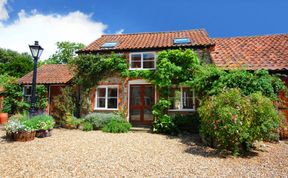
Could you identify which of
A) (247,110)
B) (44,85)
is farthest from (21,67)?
(247,110)

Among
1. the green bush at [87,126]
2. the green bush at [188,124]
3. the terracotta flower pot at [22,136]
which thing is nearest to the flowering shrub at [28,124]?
the terracotta flower pot at [22,136]

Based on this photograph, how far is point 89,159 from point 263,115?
235 inches

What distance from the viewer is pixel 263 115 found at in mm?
7852

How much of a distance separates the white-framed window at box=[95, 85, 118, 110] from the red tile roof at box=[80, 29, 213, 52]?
262cm

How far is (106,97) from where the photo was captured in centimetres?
1527

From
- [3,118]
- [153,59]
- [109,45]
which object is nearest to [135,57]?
[153,59]

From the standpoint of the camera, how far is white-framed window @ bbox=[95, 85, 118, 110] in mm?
15266

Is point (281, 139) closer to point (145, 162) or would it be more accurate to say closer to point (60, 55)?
point (145, 162)

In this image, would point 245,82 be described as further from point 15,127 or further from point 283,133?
point 15,127

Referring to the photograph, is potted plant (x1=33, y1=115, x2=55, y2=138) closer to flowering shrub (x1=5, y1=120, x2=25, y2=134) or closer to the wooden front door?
flowering shrub (x1=5, y1=120, x2=25, y2=134)

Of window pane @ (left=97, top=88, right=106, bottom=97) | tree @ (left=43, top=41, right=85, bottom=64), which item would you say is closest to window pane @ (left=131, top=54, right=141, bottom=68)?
window pane @ (left=97, top=88, right=106, bottom=97)

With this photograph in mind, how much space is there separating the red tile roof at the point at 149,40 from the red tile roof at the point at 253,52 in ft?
4.34

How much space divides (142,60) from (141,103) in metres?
2.82

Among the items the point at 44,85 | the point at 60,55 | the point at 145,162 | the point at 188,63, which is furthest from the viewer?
the point at 60,55
